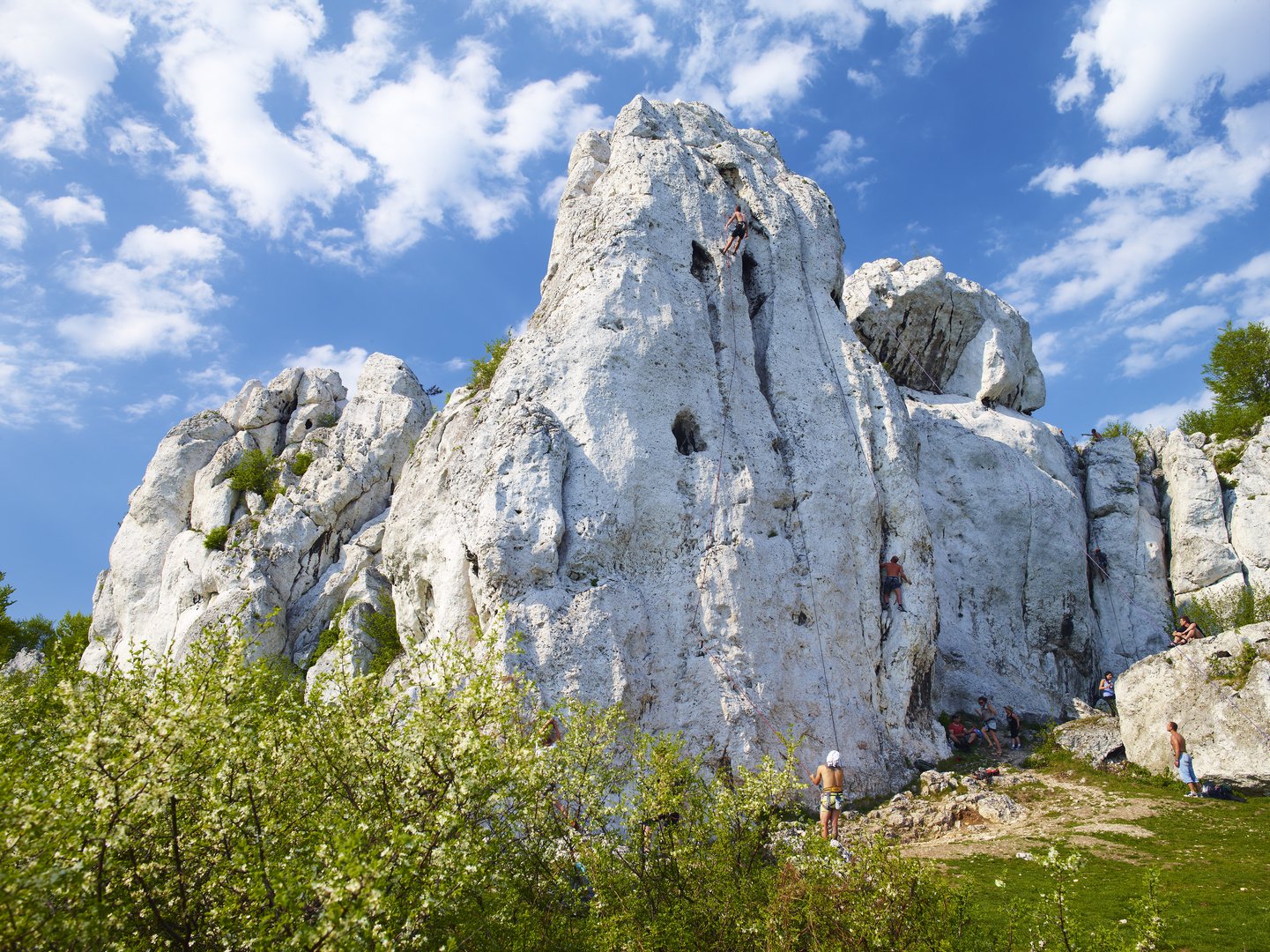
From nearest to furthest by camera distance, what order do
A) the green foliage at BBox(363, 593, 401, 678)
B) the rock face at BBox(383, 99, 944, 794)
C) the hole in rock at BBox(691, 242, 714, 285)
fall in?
1. the rock face at BBox(383, 99, 944, 794)
2. the hole in rock at BBox(691, 242, 714, 285)
3. the green foliage at BBox(363, 593, 401, 678)

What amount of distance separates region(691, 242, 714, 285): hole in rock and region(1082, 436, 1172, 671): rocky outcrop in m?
21.4

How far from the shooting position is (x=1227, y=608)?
3041 cm

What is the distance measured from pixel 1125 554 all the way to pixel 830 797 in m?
26.4

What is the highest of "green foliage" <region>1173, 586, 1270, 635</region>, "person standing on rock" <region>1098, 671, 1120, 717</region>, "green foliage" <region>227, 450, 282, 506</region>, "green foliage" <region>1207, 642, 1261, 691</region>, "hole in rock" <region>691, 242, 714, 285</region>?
"hole in rock" <region>691, 242, 714, 285</region>

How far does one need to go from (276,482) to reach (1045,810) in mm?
33496

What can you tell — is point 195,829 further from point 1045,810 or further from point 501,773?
point 1045,810

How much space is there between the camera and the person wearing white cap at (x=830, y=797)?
14812mm

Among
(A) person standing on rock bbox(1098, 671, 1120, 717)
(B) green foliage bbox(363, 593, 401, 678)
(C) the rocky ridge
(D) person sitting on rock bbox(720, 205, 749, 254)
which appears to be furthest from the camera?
(B) green foliage bbox(363, 593, 401, 678)

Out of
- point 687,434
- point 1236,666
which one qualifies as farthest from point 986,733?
point 687,434

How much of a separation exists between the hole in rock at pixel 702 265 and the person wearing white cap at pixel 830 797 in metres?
15.9

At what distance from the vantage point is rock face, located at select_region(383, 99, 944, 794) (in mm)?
18234

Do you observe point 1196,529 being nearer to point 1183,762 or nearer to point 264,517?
point 1183,762

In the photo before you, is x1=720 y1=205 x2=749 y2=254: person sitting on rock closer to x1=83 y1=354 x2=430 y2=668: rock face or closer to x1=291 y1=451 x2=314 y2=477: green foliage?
x1=83 y1=354 x2=430 y2=668: rock face

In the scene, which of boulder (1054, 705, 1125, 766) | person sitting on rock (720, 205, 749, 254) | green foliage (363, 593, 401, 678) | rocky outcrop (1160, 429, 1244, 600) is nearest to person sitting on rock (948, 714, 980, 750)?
boulder (1054, 705, 1125, 766)
